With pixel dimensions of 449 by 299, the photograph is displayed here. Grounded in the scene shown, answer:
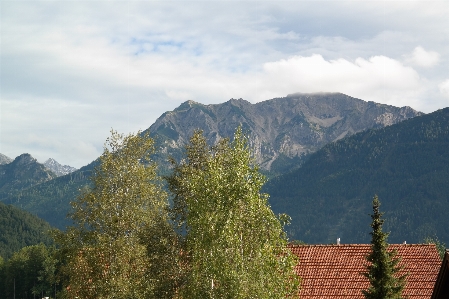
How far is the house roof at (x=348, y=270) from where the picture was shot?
50.3 metres

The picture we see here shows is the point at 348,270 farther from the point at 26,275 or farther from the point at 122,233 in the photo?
the point at 26,275

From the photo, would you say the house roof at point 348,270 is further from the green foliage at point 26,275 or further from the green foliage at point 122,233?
the green foliage at point 26,275

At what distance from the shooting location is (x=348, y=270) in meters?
51.6

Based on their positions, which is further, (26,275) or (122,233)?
(26,275)

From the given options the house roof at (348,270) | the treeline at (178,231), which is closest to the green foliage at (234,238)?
the treeline at (178,231)

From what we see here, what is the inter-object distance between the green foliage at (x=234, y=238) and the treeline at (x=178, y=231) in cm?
6

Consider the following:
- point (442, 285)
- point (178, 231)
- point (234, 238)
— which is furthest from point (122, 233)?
point (442, 285)

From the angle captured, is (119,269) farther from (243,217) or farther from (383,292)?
(383,292)

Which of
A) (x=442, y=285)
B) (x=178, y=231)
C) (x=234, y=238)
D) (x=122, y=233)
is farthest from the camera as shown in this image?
(x=122, y=233)

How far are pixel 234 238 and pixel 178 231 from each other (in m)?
7.70

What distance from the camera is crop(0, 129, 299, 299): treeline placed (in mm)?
38000

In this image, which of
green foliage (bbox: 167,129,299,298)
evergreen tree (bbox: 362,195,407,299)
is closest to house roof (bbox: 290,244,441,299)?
green foliage (bbox: 167,129,299,298)

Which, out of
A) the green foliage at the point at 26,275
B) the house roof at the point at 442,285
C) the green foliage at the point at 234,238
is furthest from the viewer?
the green foliage at the point at 26,275

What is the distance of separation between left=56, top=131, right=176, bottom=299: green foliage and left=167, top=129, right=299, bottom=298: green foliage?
261cm
